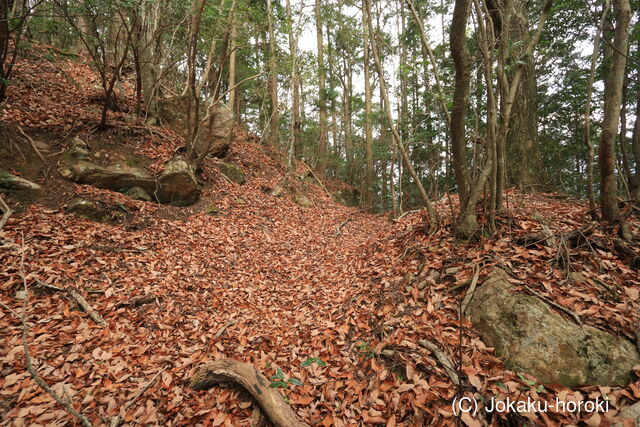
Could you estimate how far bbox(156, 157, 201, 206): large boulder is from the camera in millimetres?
6746

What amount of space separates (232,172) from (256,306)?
6.44 metres

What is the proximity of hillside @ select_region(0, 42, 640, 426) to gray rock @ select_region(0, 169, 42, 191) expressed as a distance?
7.2 inches

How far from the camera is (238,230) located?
22.9 feet

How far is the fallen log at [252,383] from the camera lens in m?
2.40

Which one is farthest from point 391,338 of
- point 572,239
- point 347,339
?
point 572,239

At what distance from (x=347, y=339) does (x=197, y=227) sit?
469 cm

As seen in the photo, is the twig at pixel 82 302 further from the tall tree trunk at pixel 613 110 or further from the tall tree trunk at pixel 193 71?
the tall tree trunk at pixel 613 110

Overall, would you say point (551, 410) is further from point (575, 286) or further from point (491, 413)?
point (575, 286)

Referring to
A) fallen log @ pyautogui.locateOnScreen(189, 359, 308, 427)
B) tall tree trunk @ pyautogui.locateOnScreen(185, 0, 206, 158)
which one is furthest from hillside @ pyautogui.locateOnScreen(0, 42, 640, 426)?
tall tree trunk @ pyautogui.locateOnScreen(185, 0, 206, 158)

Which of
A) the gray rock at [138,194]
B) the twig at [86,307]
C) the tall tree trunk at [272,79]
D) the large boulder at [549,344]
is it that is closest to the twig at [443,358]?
the large boulder at [549,344]

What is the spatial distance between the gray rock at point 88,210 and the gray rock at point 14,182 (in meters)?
0.70

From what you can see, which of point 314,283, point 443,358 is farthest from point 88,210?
point 443,358

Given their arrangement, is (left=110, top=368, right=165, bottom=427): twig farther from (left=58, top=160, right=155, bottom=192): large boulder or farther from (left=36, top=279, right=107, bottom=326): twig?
(left=58, top=160, right=155, bottom=192): large boulder

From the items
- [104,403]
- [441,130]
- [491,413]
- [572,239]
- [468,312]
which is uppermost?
[441,130]
